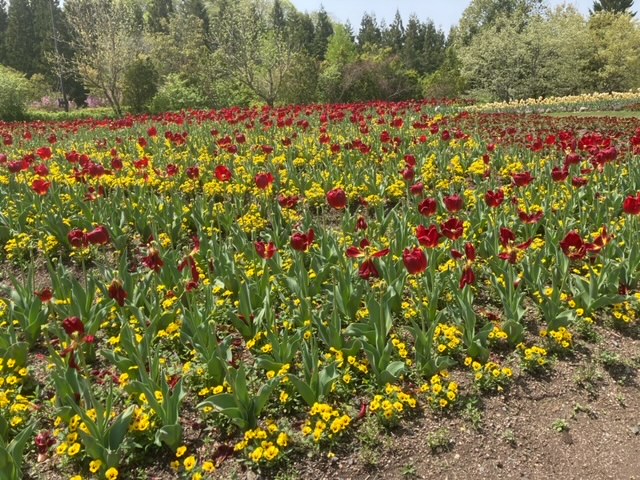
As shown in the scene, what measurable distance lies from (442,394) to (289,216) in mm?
2687

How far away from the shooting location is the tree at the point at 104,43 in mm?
28078

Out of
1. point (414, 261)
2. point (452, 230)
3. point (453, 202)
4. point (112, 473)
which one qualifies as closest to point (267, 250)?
point (414, 261)

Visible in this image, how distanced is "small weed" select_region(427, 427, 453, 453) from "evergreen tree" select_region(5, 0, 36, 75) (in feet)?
197

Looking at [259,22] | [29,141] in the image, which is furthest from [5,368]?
[259,22]

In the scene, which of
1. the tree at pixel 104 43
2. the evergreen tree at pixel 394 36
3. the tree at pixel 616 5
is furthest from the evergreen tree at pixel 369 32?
the tree at pixel 104 43

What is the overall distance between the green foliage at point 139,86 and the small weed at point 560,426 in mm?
29238

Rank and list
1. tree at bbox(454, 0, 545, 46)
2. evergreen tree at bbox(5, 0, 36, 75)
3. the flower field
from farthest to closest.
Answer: tree at bbox(454, 0, 545, 46), evergreen tree at bbox(5, 0, 36, 75), the flower field

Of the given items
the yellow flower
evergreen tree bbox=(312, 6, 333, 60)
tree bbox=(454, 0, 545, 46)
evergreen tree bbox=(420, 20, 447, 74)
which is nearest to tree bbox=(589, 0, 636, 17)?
tree bbox=(454, 0, 545, 46)

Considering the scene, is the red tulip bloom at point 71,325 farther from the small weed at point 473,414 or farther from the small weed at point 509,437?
the small weed at point 509,437

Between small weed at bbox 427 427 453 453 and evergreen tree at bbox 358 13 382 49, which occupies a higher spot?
evergreen tree at bbox 358 13 382 49

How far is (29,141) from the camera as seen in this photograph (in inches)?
480

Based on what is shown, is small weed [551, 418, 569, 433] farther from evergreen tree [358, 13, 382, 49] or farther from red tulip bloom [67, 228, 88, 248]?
evergreen tree [358, 13, 382, 49]

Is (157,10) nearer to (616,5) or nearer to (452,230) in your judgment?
(616,5)

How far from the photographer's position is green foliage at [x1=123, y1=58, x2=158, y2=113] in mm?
29078
